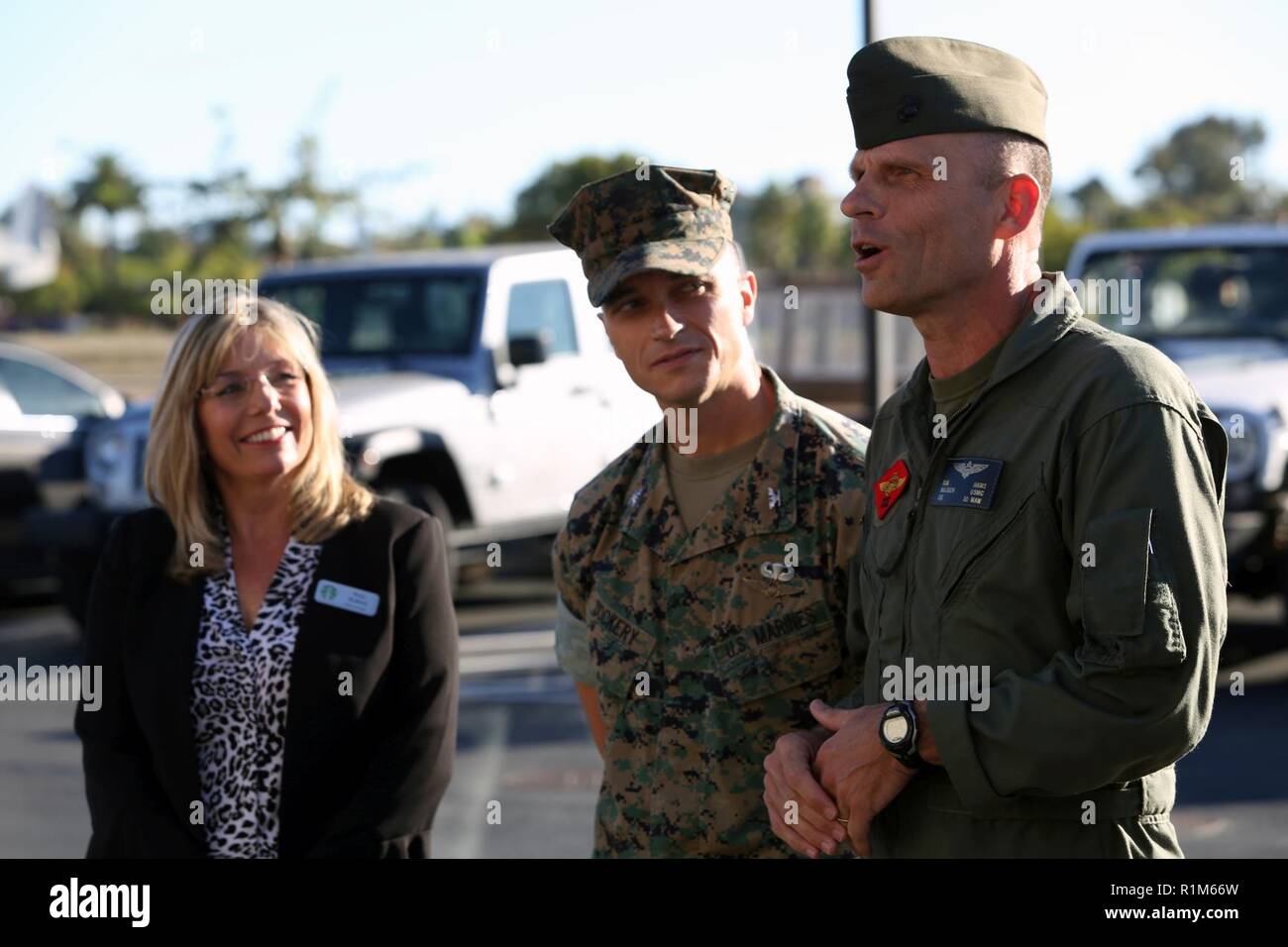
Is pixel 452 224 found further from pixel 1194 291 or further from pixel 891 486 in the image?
pixel 891 486

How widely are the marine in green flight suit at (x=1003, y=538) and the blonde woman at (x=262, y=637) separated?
1.06m

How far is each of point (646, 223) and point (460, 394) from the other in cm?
711

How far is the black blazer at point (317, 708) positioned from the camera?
10.3 feet

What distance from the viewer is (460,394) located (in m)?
9.98

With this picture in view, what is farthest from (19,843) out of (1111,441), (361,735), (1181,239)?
(1181,239)

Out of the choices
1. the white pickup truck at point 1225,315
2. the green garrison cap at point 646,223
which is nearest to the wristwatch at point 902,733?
the green garrison cap at point 646,223

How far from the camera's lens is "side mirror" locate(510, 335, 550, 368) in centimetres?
987

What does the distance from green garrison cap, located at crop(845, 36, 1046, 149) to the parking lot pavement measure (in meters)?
3.92

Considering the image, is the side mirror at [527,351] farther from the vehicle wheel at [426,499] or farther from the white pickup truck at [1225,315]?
the white pickup truck at [1225,315]

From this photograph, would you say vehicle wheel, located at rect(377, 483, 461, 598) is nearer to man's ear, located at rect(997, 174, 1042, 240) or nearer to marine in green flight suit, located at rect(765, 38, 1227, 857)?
marine in green flight suit, located at rect(765, 38, 1227, 857)

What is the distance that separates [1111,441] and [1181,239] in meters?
8.07

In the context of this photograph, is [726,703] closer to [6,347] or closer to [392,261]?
[392,261]

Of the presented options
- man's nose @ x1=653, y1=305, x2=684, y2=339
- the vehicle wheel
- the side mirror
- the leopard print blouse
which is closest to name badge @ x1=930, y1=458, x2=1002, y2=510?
man's nose @ x1=653, y1=305, x2=684, y2=339
